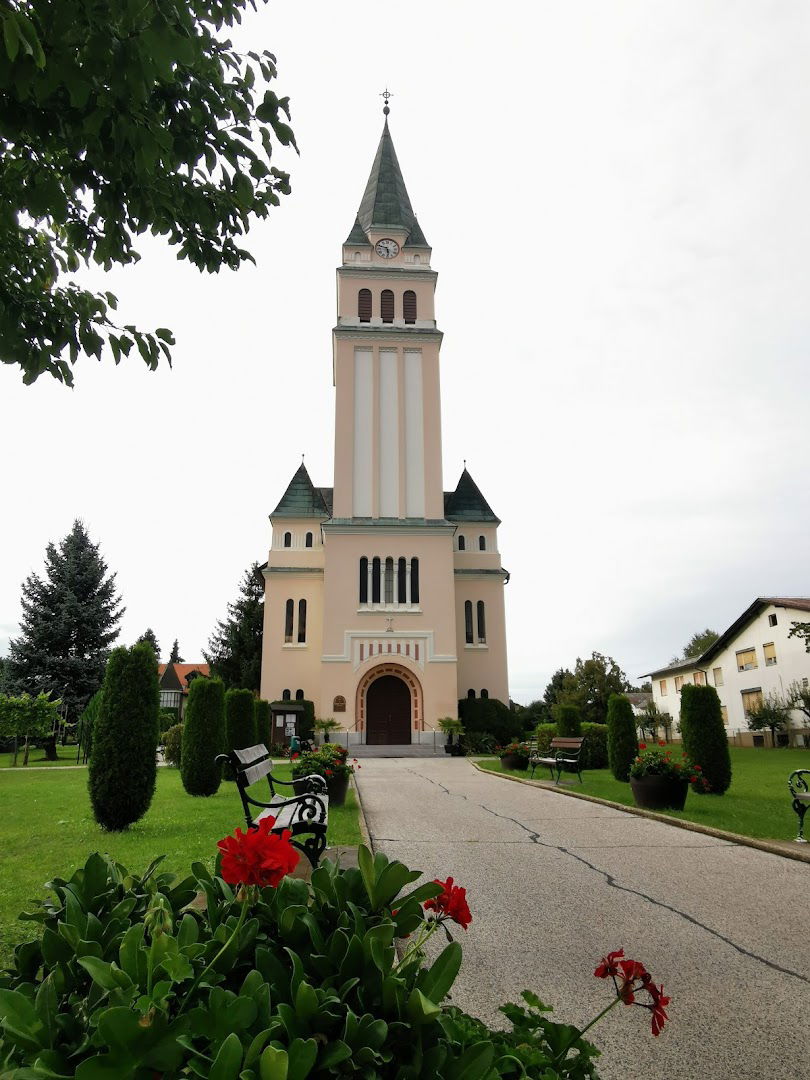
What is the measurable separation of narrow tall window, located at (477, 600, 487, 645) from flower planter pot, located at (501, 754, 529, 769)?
572 inches

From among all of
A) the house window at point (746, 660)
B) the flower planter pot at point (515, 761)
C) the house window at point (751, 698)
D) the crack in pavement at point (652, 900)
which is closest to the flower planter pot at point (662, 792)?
the crack in pavement at point (652, 900)

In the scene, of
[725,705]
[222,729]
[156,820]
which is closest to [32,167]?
[156,820]

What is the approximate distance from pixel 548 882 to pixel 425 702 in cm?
2345

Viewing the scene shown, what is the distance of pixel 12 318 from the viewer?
3812 mm

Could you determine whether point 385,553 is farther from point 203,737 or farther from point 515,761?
point 203,737

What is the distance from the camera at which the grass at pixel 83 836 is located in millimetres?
5548

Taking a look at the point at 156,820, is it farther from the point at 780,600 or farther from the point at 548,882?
the point at 780,600

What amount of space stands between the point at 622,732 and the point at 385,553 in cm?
1770

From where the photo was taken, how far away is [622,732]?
13945mm

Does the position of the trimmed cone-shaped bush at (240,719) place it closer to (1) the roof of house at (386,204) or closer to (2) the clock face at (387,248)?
(2) the clock face at (387,248)

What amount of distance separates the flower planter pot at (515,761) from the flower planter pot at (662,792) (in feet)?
25.3

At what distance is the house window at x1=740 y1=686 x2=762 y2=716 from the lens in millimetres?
34472

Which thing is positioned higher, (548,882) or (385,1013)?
(385,1013)

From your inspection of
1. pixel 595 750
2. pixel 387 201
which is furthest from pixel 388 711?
pixel 387 201
